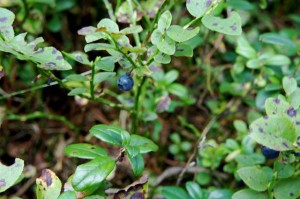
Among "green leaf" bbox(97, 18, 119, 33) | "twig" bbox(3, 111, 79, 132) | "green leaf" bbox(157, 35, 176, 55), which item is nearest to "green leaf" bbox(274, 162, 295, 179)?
"green leaf" bbox(157, 35, 176, 55)

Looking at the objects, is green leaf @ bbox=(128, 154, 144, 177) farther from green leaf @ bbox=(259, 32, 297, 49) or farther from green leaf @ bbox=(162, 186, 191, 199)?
green leaf @ bbox=(259, 32, 297, 49)

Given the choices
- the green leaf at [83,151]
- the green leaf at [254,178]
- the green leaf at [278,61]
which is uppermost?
the green leaf at [83,151]

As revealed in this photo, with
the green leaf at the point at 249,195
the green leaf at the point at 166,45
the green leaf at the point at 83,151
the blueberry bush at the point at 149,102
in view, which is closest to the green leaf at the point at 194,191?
the blueberry bush at the point at 149,102

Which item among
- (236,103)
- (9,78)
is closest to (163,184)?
(236,103)

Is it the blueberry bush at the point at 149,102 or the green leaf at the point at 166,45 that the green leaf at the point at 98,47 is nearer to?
the blueberry bush at the point at 149,102

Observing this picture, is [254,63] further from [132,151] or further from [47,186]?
[47,186]

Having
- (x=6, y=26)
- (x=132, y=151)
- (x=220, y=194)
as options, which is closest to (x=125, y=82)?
(x=132, y=151)
